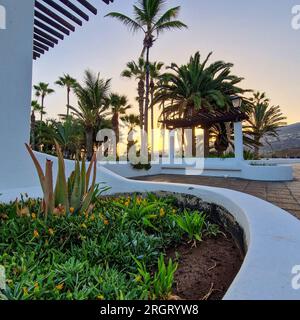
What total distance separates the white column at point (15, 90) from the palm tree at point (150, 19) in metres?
11.0

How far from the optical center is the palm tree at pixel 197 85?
556 inches

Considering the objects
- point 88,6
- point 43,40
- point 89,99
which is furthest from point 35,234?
point 89,99

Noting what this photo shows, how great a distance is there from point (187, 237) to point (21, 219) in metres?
1.69

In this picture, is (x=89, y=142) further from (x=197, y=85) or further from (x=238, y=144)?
(x=238, y=144)

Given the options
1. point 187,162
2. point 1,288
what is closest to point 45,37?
point 1,288

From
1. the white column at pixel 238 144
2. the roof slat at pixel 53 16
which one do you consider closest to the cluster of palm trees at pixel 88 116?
the white column at pixel 238 144

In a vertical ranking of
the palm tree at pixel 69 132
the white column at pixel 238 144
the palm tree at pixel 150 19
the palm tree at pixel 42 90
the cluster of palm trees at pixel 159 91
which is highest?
the palm tree at pixel 42 90

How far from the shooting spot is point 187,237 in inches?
89.6

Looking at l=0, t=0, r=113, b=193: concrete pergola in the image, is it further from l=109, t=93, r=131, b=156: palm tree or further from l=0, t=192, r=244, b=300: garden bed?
l=109, t=93, r=131, b=156: palm tree

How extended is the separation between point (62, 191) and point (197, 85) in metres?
13.7

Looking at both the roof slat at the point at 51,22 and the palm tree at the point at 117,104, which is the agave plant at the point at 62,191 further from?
the palm tree at the point at 117,104
